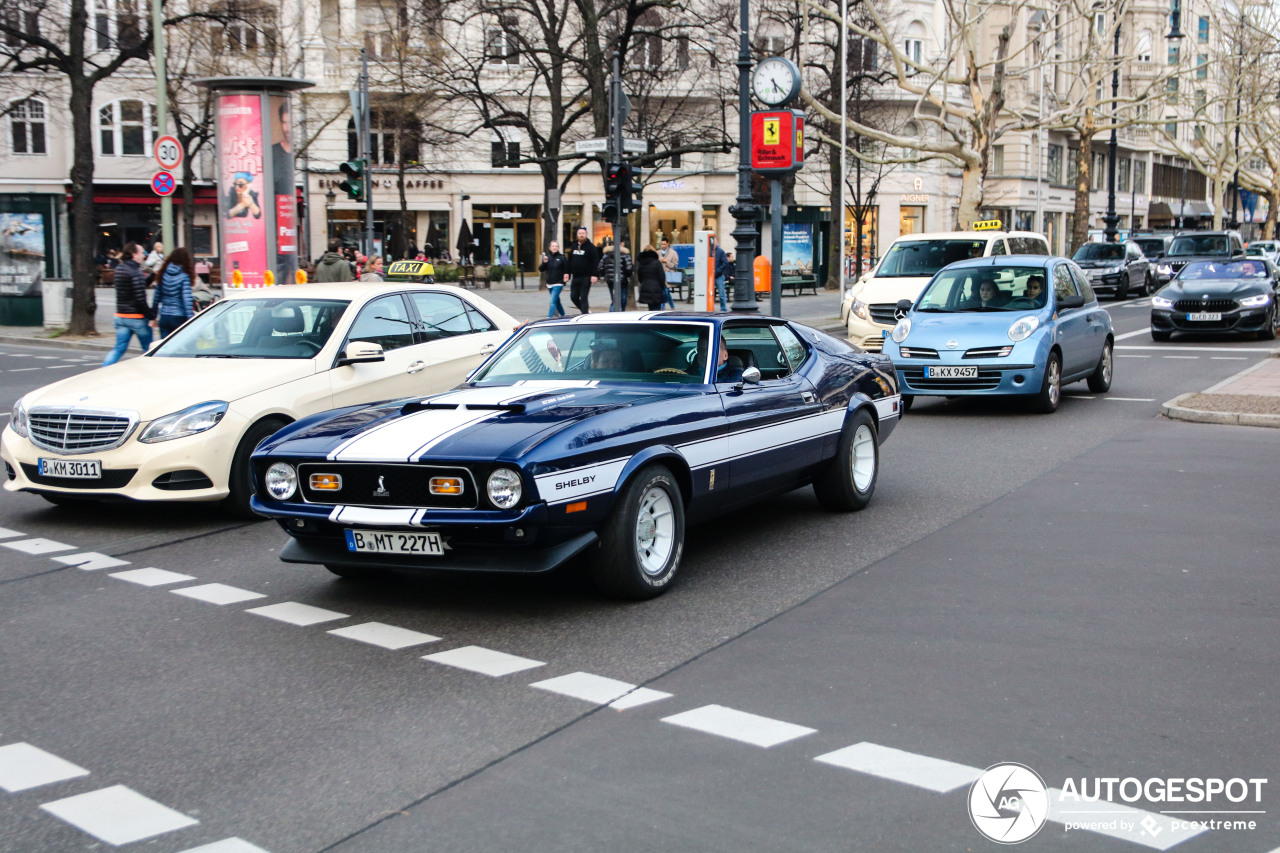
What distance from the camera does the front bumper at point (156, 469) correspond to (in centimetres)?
823

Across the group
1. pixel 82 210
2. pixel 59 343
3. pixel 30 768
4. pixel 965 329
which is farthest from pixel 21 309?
pixel 30 768

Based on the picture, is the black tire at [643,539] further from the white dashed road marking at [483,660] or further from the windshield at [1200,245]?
the windshield at [1200,245]

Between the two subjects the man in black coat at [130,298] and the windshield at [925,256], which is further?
the windshield at [925,256]

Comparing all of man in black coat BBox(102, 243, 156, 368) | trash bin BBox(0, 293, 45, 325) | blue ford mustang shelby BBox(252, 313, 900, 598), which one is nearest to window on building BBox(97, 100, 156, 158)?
trash bin BBox(0, 293, 45, 325)

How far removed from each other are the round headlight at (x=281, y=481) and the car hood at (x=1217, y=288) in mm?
20198

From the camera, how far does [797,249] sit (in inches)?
1603

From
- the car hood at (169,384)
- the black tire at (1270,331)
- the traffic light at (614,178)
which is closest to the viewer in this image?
the car hood at (169,384)

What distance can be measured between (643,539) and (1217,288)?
1977cm

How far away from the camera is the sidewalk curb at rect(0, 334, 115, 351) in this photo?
2450 cm

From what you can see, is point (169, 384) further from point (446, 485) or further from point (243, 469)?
point (446, 485)

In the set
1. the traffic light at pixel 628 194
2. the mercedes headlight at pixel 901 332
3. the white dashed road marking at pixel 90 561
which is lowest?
the white dashed road marking at pixel 90 561

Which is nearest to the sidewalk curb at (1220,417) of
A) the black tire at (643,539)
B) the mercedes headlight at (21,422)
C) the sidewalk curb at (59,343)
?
the black tire at (643,539)

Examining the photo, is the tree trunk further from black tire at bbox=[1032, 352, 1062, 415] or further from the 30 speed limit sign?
black tire at bbox=[1032, 352, 1062, 415]

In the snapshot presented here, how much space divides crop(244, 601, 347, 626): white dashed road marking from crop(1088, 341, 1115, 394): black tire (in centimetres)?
1154
